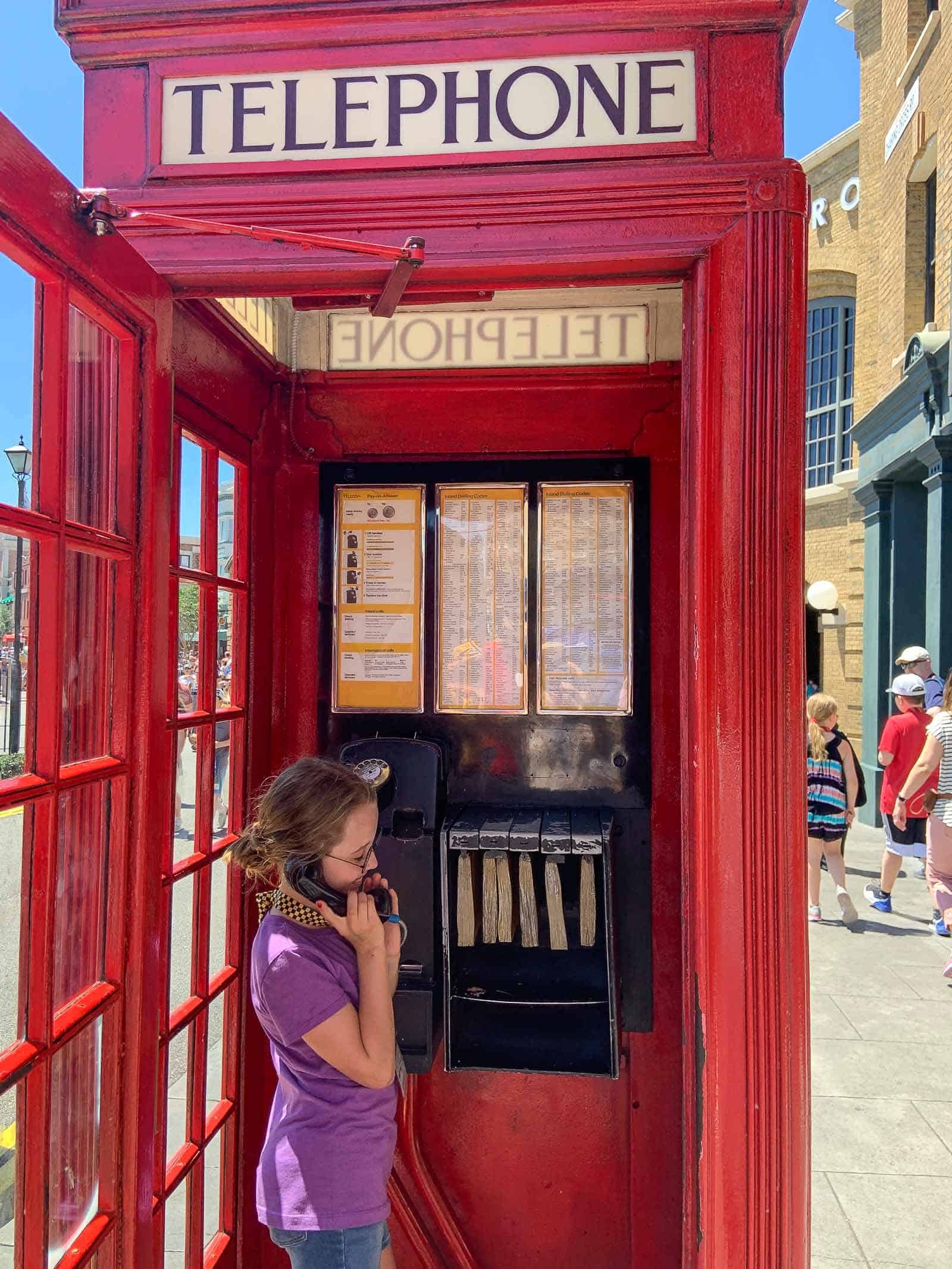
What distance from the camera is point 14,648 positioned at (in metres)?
1.27

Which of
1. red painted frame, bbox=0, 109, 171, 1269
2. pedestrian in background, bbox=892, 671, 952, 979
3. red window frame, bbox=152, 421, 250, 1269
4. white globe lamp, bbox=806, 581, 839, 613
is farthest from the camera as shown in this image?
white globe lamp, bbox=806, 581, 839, 613

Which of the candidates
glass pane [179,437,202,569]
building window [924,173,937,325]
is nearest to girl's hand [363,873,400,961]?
glass pane [179,437,202,569]

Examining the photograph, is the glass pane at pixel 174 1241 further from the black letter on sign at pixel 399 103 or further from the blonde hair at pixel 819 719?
the blonde hair at pixel 819 719

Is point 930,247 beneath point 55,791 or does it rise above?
above

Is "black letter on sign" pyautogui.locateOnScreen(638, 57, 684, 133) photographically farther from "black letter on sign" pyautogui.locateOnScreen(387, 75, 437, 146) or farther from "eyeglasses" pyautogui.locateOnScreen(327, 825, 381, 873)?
"eyeglasses" pyautogui.locateOnScreen(327, 825, 381, 873)

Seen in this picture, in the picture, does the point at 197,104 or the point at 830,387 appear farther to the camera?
the point at 830,387

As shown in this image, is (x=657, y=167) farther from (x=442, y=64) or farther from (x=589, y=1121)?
(x=589, y=1121)

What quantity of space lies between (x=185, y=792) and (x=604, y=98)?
5.44ft

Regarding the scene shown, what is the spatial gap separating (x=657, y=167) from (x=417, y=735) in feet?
4.43

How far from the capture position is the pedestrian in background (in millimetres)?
4762

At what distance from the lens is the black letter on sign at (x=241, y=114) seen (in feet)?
4.70

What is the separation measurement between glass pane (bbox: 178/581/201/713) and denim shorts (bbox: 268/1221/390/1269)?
1.03 meters

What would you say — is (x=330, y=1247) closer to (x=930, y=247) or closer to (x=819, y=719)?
(x=819, y=719)

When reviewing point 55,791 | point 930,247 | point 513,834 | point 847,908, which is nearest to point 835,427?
point 930,247
